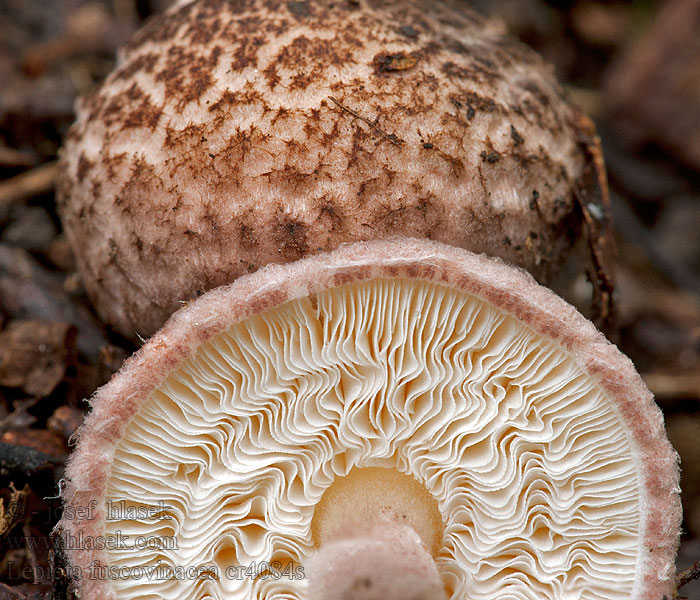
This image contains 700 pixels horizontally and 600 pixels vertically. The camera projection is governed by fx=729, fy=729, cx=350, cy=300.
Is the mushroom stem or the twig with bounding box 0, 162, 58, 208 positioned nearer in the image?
the mushroom stem

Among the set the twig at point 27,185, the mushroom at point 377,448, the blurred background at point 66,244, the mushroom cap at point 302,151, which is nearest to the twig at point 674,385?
the blurred background at point 66,244

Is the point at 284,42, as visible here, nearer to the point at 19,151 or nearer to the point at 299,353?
the point at 299,353

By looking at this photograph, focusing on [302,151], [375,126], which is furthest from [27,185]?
[375,126]

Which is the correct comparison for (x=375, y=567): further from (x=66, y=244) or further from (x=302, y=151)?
(x=66, y=244)

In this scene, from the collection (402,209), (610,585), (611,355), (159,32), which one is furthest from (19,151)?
(610,585)

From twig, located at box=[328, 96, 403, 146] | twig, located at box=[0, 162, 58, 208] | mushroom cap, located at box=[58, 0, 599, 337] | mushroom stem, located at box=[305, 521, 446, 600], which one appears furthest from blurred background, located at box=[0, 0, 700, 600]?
twig, located at box=[328, 96, 403, 146]

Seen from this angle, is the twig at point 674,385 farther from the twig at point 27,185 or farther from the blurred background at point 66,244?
the twig at point 27,185

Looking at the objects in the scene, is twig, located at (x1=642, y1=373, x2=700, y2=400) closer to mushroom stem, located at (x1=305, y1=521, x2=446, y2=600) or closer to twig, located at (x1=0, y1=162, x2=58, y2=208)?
mushroom stem, located at (x1=305, y1=521, x2=446, y2=600)
